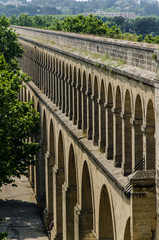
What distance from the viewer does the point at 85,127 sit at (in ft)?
126

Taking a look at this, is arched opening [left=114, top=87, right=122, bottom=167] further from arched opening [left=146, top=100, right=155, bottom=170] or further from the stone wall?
arched opening [left=146, top=100, right=155, bottom=170]

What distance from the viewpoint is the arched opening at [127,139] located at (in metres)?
26.9

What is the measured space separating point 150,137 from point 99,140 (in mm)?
9420

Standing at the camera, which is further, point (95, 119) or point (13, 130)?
point (13, 130)

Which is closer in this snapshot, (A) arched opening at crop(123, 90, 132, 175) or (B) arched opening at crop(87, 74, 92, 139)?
(A) arched opening at crop(123, 90, 132, 175)

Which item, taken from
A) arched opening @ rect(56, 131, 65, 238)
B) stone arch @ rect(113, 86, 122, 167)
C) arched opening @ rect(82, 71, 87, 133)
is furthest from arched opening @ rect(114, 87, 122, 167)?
arched opening @ rect(56, 131, 65, 238)

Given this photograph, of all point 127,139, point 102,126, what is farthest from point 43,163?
point 127,139

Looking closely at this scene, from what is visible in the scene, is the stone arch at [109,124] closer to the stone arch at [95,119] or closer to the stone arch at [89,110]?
the stone arch at [95,119]

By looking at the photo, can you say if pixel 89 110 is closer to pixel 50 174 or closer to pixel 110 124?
pixel 110 124

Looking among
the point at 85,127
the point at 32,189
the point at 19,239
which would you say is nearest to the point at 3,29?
the point at 32,189

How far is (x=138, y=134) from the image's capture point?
25531mm

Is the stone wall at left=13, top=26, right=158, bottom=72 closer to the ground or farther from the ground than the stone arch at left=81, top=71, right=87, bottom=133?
farther from the ground

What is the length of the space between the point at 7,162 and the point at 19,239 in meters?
8.36

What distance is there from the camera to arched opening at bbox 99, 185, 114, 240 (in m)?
32.4
